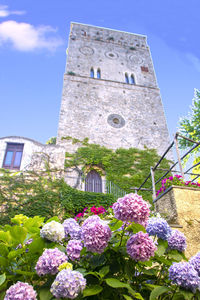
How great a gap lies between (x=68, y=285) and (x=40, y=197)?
752 centimetres

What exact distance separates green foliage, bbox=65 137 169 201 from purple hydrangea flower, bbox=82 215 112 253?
32.4ft

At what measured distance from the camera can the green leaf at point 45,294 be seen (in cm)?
96

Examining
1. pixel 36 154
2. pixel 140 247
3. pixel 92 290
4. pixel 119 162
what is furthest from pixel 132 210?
pixel 119 162

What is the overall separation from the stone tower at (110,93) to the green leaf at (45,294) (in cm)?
1087

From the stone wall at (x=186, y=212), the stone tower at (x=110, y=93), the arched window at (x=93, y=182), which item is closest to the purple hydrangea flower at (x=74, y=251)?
the stone wall at (x=186, y=212)

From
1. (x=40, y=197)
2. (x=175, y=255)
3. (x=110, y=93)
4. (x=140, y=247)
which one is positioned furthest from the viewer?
(x=110, y=93)

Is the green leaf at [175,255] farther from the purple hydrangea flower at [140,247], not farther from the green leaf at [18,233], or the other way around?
the green leaf at [18,233]

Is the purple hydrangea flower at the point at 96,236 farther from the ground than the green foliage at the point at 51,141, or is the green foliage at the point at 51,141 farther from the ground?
the green foliage at the point at 51,141

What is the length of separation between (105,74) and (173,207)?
1435 cm

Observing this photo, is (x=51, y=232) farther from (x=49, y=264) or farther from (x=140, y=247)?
(x=140, y=247)

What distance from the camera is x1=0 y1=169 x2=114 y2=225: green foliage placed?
7586mm

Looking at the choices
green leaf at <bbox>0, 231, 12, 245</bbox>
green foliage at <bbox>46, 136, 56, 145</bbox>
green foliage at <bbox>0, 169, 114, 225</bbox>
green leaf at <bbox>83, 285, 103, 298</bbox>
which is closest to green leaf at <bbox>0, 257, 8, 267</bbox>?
green leaf at <bbox>0, 231, 12, 245</bbox>

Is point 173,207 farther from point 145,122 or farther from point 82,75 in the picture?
point 82,75

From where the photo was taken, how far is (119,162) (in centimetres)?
1192
